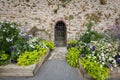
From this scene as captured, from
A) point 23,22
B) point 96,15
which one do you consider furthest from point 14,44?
point 96,15

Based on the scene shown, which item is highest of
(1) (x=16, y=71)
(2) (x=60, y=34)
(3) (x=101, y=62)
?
(3) (x=101, y=62)

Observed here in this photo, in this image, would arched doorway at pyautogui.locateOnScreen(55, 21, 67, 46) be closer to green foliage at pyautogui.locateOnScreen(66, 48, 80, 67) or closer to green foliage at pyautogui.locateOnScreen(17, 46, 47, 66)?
green foliage at pyautogui.locateOnScreen(66, 48, 80, 67)

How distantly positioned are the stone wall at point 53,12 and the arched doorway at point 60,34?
29 cm

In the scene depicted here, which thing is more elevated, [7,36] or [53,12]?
[53,12]

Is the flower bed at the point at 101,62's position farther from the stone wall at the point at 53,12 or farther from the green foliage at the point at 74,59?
the stone wall at the point at 53,12

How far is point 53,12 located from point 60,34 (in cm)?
139

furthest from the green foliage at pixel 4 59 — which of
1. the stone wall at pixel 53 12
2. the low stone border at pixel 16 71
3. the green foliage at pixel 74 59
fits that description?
the stone wall at pixel 53 12

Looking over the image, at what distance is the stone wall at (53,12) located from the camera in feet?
43.4

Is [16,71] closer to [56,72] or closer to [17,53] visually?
[17,53]

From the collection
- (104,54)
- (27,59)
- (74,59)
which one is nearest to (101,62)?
(104,54)

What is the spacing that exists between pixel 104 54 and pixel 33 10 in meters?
7.30

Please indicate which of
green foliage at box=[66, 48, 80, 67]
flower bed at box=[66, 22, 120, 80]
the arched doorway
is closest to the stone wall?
the arched doorway

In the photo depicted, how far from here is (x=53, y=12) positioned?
13.2m

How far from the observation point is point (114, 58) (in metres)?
7.00
